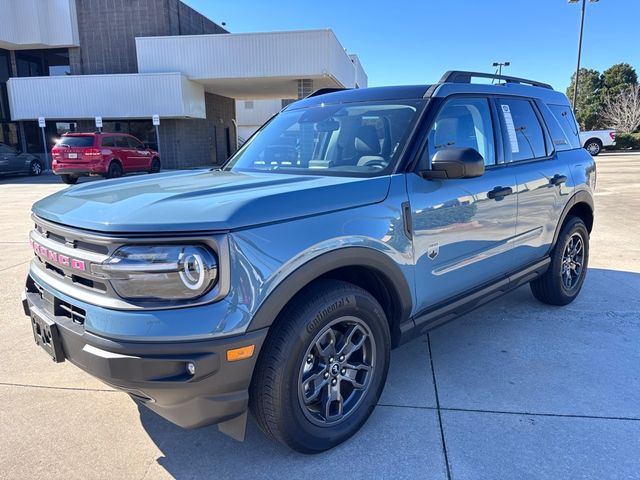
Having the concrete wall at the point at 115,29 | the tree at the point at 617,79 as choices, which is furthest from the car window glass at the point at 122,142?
the tree at the point at 617,79

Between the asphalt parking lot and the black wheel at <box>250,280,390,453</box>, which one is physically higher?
the black wheel at <box>250,280,390,453</box>

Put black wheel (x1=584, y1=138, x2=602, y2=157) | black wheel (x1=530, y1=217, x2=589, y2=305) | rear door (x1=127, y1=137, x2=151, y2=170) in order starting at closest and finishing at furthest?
black wheel (x1=530, y1=217, x2=589, y2=305), rear door (x1=127, y1=137, x2=151, y2=170), black wheel (x1=584, y1=138, x2=602, y2=157)

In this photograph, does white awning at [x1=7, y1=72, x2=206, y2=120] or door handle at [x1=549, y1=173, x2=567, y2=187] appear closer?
door handle at [x1=549, y1=173, x2=567, y2=187]

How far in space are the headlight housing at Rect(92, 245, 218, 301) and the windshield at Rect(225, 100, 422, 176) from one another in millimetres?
1239

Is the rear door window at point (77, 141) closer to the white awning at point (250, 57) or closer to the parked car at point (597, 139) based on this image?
the white awning at point (250, 57)

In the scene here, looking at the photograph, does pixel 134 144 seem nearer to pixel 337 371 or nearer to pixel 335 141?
pixel 335 141

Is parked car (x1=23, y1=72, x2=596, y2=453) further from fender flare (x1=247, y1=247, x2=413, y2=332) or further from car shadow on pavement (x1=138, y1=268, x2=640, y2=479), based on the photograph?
car shadow on pavement (x1=138, y1=268, x2=640, y2=479)

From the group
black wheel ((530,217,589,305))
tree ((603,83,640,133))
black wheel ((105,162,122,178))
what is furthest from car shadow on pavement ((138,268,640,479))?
tree ((603,83,640,133))

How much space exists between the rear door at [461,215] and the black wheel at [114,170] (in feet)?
54.1

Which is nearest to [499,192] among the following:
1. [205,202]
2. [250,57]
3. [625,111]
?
[205,202]

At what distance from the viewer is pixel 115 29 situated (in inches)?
1073

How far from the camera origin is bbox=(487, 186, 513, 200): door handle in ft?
10.8

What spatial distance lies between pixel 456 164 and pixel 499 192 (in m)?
0.82

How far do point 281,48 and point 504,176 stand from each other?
21066 millimetres
